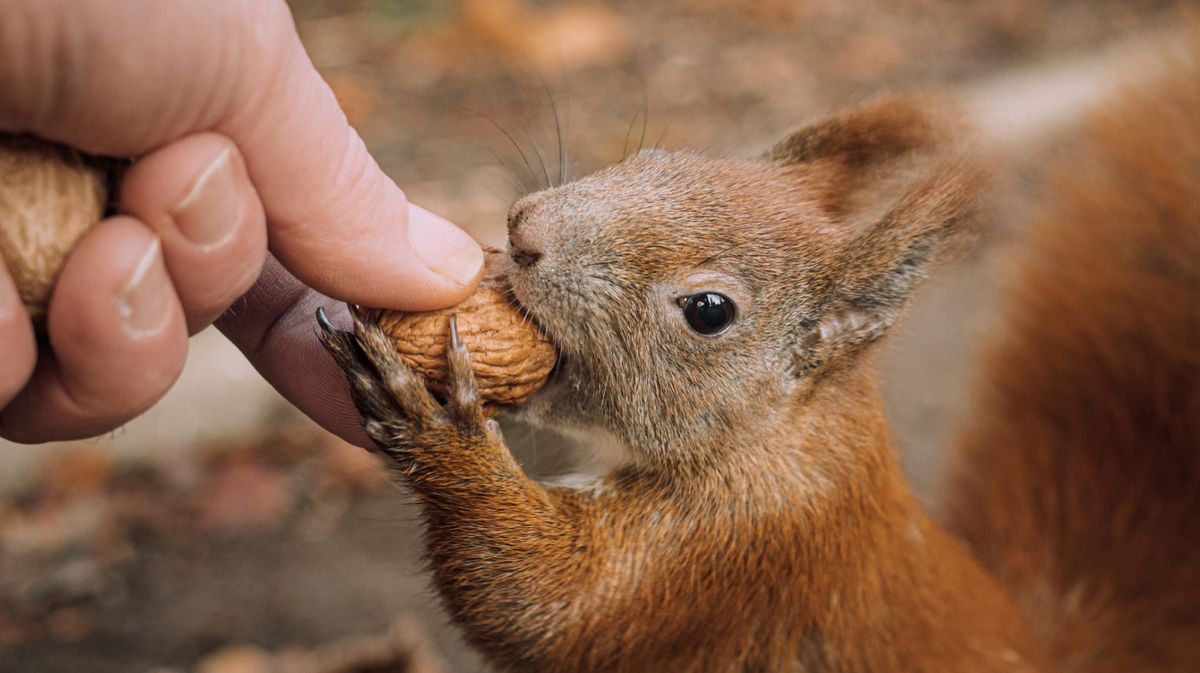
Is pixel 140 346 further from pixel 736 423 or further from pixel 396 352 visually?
pixel 736 423

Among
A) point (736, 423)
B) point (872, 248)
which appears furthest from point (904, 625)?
point (872, 248)

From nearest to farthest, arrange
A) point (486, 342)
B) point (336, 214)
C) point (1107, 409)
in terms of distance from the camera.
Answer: point (336, 214) < point (486, 342) < point (1107, 409)

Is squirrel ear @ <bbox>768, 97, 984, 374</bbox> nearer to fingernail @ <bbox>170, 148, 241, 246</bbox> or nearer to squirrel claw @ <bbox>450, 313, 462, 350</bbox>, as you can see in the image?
squirrel claw @ <bbox>450, 313, 462, 350</bbox>

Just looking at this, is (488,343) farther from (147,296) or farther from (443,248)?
(147,296)

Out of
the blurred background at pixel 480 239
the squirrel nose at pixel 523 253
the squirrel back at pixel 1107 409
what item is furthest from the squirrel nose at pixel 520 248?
the squirrel back at pixel 1107 409

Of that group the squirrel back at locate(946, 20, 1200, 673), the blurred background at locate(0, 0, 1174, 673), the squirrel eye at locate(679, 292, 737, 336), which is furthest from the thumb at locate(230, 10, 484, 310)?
the squirrel back at locate(946, 20, 1200, 673)

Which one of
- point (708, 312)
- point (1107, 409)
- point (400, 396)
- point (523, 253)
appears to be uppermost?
point (1107, 409)

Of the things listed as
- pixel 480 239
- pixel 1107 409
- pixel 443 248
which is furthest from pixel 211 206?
pixel 480 239

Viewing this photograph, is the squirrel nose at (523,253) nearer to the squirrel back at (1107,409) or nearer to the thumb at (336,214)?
the thumb at (336,214)
